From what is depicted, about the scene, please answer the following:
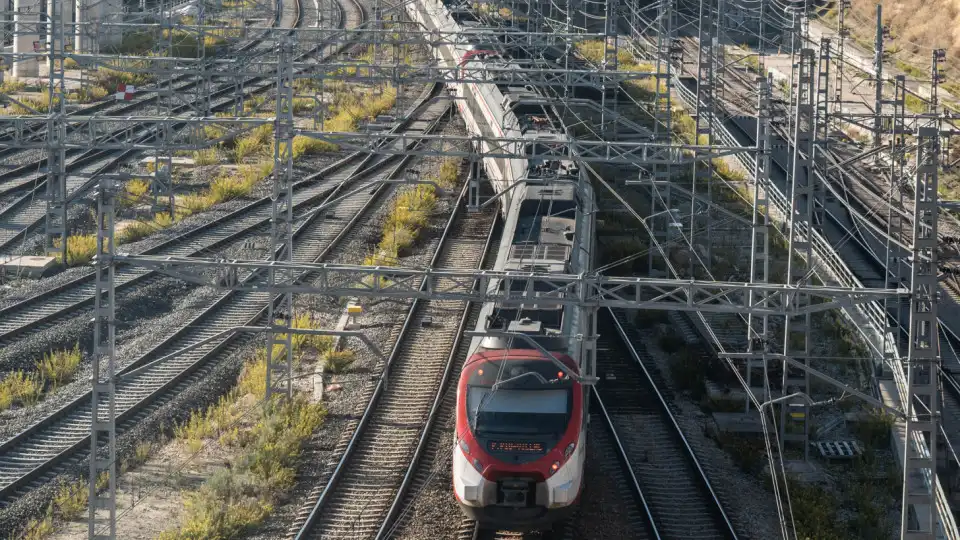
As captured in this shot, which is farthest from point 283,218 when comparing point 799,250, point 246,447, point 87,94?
point 87,94

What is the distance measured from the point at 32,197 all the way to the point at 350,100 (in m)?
15.4

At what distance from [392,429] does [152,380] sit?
4955 mm

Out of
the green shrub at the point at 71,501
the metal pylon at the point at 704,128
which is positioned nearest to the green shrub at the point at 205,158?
the metal pylon at the point at 704,128

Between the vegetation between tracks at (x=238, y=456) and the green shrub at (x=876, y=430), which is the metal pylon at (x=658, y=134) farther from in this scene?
the vegetation between tracks at (x=238, y=456)

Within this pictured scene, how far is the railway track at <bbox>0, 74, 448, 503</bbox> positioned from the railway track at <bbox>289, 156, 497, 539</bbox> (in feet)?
8.83

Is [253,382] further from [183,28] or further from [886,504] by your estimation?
[183,28]

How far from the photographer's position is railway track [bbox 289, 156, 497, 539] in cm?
1811

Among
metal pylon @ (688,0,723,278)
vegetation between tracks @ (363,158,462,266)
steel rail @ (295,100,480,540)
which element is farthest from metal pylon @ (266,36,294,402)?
vegetation between tracks @ (363,158,462,266)

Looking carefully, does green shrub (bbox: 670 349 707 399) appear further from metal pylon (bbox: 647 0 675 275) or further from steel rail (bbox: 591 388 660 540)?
metal pylon (bbox: 647 0 675 275)

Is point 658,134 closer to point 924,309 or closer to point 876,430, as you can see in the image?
point 876,430

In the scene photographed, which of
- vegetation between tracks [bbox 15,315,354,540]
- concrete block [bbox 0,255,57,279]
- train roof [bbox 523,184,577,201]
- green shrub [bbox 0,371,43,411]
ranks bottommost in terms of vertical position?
vegetation between tracks [bbox 15,315,354,540]

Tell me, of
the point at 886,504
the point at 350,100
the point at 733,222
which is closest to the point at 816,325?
the point at 733,222

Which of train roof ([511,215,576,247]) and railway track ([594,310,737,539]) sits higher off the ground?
train roof ([511,215,576,247])

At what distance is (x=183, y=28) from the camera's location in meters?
33.7
